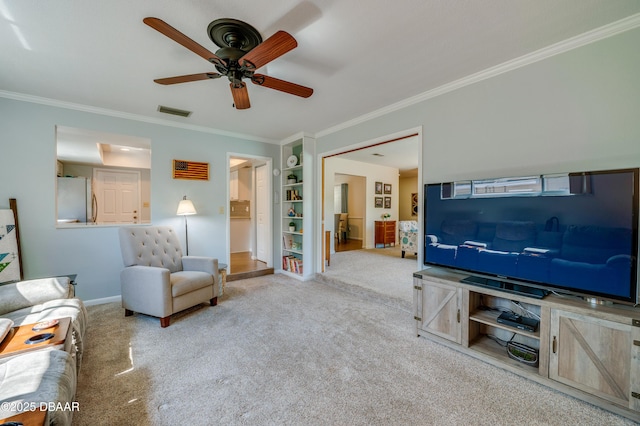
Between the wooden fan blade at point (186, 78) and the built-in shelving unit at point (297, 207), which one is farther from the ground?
the wooden fan blade at point (186, 78)

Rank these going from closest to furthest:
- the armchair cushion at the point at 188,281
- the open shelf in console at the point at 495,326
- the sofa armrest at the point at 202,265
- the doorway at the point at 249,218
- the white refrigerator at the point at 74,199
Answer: the open shelf in console at the point at 495,326 < the armchair cushion at the point at 188,281 < the sofa armrest at the point at 202,265 < the doorway at the point at 249,218 < the white refrigerator at the point at 74,199

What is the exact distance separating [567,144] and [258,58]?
2.41 metres

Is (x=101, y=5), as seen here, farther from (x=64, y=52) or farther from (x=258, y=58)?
(x=258, y=58)

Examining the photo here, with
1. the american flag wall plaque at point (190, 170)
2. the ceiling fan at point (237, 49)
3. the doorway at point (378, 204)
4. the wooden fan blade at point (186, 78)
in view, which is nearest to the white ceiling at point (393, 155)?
the doorway at point (378, 204)

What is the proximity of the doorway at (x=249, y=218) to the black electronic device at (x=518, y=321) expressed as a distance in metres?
3.65

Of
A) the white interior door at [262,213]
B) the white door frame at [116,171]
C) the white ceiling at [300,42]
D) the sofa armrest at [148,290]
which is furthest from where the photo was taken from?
the white door frame at [116,171]

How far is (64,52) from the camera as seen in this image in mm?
2125

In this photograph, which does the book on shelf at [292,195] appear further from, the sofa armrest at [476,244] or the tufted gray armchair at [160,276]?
the sofa armrest at [476,244]

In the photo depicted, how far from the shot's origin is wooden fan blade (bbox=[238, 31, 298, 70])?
1507mm

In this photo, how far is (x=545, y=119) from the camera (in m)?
2.08

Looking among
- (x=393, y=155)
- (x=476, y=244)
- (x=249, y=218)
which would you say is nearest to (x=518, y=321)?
(x=476, y=244)

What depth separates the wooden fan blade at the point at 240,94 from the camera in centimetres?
209

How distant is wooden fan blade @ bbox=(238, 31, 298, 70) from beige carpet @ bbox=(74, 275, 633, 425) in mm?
2238

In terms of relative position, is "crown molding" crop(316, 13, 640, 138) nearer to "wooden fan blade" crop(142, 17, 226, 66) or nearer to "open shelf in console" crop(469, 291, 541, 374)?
"open shelf in console" crop(469, 291, 541, 374)
